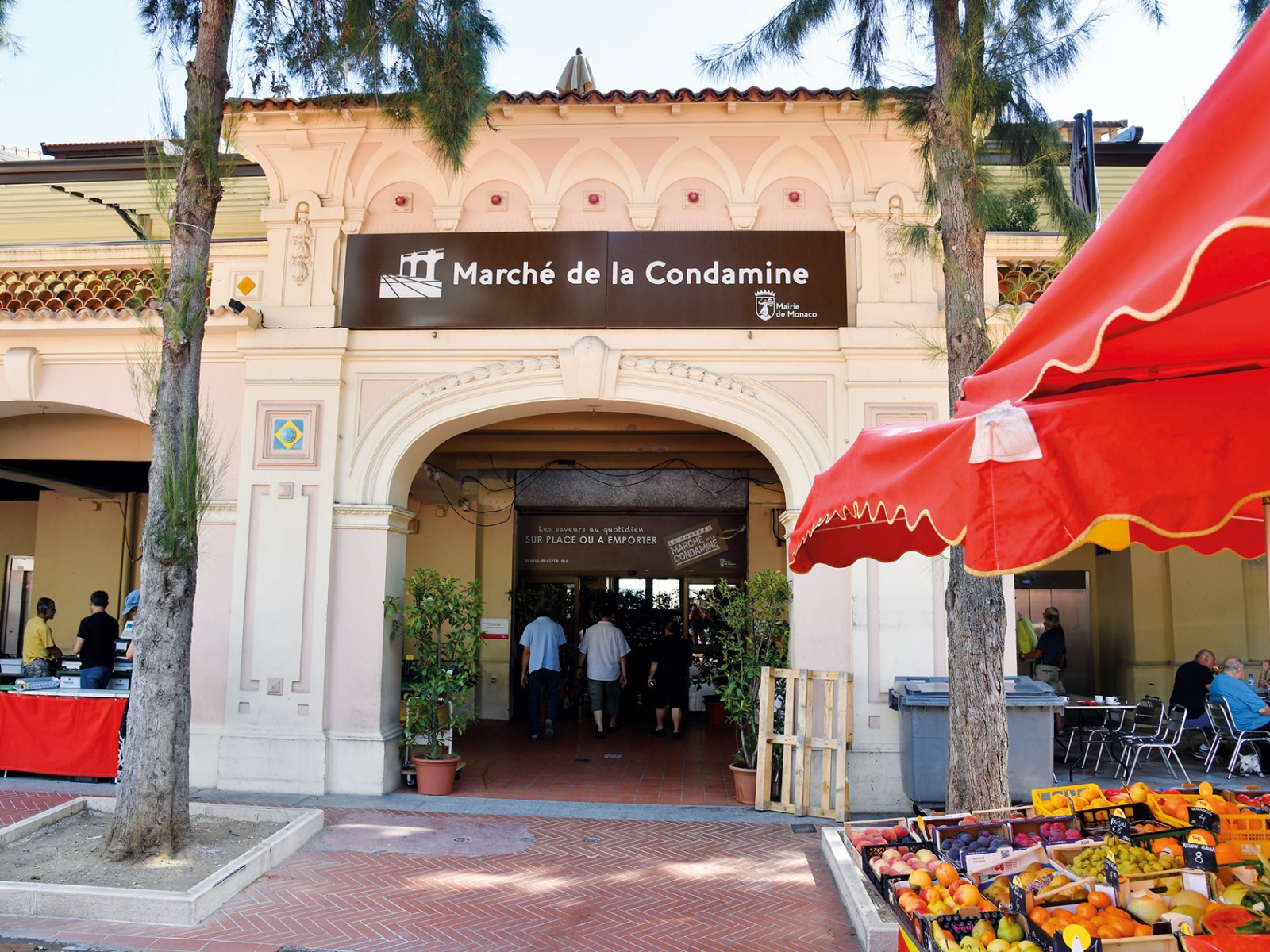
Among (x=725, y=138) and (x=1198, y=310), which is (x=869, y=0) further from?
(x=1198, y=310)

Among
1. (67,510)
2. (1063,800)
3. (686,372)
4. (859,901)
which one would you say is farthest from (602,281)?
(67,510)

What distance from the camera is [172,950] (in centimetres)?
516

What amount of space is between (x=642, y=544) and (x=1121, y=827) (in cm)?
938

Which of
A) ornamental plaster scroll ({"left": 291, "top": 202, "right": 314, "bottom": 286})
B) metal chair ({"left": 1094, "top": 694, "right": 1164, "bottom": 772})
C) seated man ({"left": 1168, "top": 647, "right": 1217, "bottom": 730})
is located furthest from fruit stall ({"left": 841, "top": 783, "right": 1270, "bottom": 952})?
ornamental plaster scroll ({"left": 291, "top": 202, "right": 314, "bottom": 286})

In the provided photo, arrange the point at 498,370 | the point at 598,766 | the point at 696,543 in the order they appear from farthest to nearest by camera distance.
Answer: the point at 696,543, the point at 598,766, the point at 498,370

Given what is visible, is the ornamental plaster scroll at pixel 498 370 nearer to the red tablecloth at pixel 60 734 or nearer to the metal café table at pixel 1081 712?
the red tablecloth at pixel 60 734

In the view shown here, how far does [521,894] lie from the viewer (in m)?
6.15

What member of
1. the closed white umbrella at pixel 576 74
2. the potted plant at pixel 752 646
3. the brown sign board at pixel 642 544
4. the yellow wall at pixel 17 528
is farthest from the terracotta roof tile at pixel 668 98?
the yellow wall at pixel 17 528

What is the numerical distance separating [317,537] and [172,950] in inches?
175

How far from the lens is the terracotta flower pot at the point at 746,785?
8562mm

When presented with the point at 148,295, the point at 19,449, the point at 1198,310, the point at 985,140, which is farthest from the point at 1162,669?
the point at 19,449

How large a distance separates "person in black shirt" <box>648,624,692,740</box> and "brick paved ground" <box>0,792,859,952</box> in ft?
14.1

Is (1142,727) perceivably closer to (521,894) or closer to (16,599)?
(521,894)

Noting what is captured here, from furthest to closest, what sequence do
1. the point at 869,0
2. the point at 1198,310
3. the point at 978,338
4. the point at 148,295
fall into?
the point at 148,295 → the point at 869,0 → the point at 978,338 → the point at 1198,310
